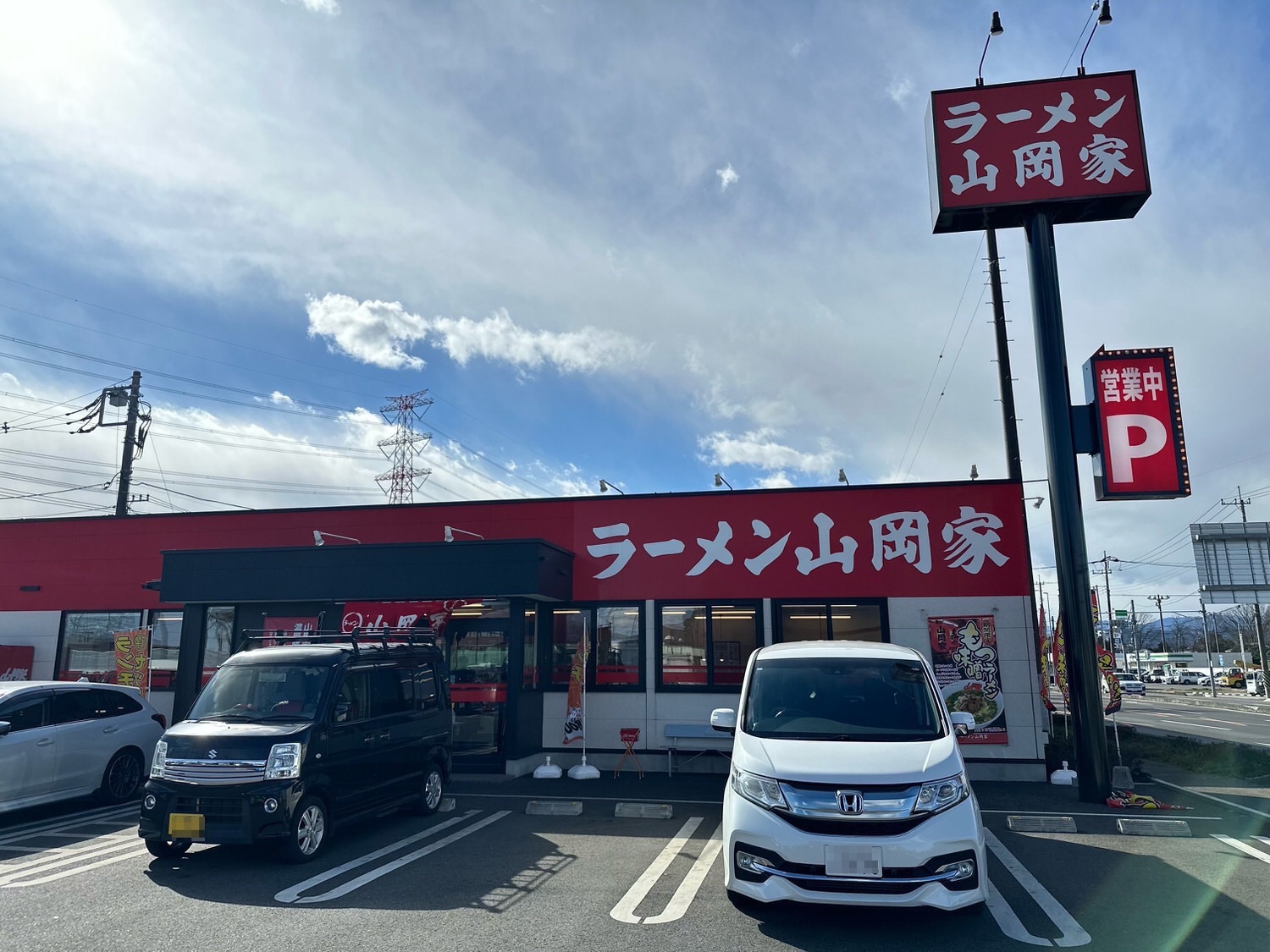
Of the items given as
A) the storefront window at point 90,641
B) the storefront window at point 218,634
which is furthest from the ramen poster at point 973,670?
the storefront window at point 90,641

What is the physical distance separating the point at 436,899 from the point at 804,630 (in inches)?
329

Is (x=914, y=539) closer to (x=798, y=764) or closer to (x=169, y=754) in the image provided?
(x=798, y=764)

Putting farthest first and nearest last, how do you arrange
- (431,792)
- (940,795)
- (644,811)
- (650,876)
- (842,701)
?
(431,792), (644,811), (650,876), (842,701), (940,795)

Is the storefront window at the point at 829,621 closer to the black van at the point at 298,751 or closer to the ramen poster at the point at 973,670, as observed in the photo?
the ramen poster at the point at 973,670

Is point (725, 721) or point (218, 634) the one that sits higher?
point (218, 634)

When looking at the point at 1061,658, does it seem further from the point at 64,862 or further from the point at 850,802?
the point at 64,862

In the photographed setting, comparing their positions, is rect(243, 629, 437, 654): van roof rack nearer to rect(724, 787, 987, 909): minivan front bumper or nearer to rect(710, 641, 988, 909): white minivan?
rect(710, 641, 988, 909): white minivan

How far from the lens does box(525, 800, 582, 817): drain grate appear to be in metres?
9.74

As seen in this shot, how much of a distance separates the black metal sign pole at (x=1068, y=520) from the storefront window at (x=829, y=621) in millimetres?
2988

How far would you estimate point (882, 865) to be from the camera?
5.21 m

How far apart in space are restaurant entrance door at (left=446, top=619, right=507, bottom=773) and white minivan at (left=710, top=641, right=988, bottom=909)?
289 inches

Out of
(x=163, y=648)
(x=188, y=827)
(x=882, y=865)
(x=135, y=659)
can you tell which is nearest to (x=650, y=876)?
(x=882, y=865)

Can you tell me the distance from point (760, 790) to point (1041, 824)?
493cm

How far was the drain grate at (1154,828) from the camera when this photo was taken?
8.58 metres
